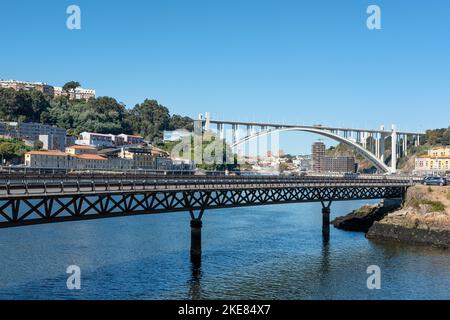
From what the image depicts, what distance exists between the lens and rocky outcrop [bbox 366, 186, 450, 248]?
223 ft

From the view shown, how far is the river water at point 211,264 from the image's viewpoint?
40719 mm

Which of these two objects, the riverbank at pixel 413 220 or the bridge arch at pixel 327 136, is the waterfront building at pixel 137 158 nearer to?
the bridge arch at pixel 327 136

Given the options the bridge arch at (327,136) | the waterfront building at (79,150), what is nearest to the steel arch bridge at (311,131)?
the bridge arch at (327,136)

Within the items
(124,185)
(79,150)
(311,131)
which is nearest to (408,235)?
(124,185)

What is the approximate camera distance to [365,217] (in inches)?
3305

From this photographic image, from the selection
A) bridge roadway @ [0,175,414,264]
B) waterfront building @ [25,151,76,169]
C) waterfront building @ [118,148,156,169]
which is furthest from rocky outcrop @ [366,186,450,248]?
waterfront building @ [118,148,156,169]

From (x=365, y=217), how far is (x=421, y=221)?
1318 cm

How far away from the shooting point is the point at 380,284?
44.7 m

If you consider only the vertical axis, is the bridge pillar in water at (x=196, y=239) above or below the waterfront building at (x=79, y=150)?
below

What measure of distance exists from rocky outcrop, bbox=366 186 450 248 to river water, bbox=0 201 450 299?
3307mm

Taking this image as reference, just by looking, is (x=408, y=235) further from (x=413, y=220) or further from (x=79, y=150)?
(x=79, y=150)

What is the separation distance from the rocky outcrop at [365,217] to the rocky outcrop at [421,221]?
15.6 ft

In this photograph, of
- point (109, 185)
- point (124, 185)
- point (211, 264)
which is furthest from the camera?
point (211, 264)
